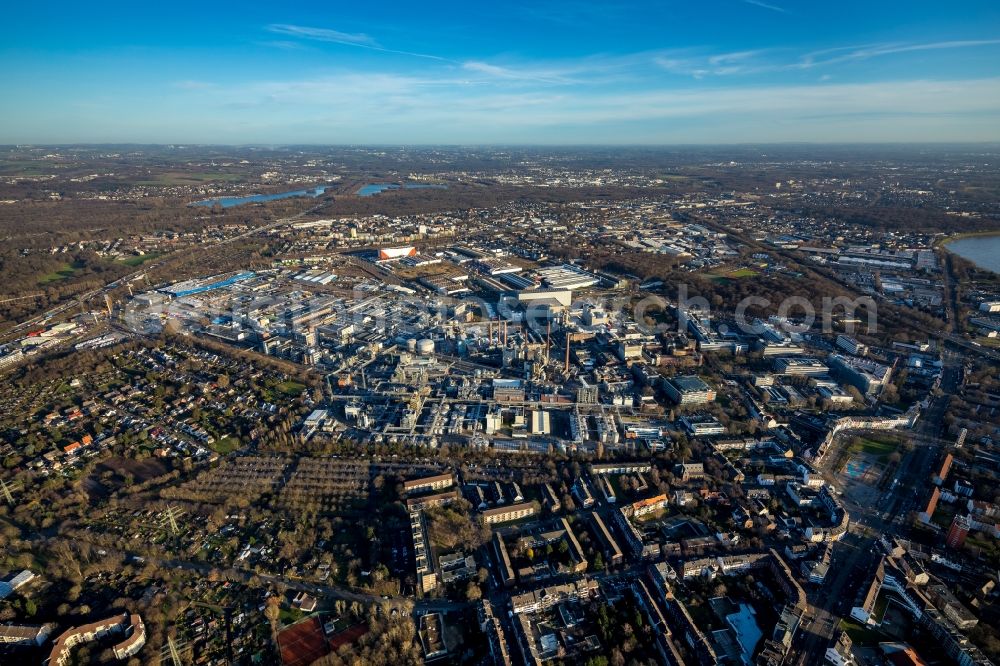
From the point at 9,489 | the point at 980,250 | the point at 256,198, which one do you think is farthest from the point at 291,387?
Result: the point at 256,198

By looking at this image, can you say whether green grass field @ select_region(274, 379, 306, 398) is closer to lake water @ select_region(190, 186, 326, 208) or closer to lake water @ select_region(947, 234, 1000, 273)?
lake water @ select_region(947, 234, 1000, 273)

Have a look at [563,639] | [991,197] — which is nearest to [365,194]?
[563,639]

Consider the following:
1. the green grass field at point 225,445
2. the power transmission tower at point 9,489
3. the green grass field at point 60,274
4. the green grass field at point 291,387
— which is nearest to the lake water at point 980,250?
the green grass field at point 291,387

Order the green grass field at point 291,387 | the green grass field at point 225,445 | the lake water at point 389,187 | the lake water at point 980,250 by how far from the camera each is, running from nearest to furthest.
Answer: the green grass field at point 225,445, the green grass field at point 291,387, the lake water at point 980,250, the lake water at point 389,187

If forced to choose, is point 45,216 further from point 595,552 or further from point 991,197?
point 991,197

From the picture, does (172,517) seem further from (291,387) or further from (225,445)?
(291,387)

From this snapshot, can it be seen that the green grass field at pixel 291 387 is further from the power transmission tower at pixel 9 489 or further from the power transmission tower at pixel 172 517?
the power transmission tower at pixel 9 489
